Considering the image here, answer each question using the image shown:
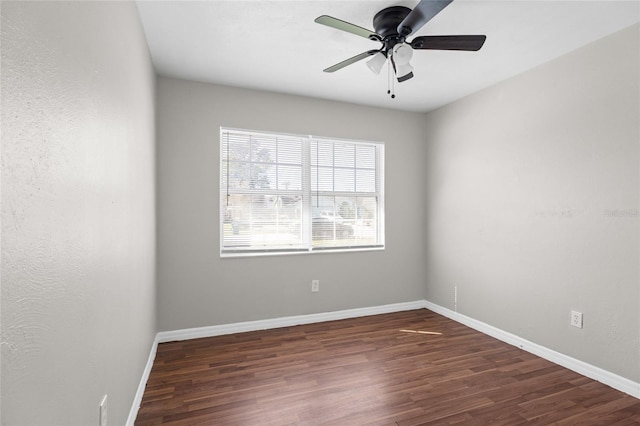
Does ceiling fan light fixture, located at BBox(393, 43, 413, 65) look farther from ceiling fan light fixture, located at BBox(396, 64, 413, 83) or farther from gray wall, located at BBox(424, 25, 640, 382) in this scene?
gray wall, located at BBox(424, 25, 640, 382)

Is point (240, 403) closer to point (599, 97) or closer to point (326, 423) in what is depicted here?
point (326, 423)

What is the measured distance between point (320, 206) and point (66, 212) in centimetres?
297

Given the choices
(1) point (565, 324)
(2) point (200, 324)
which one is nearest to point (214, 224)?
(2) point (200, 324)

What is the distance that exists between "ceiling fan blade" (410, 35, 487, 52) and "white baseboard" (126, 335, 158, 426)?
111 inches

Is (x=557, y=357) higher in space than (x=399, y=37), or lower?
lower

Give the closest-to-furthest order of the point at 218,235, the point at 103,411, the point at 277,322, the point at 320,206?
1. the point at 103,411
2. the point at 218,235
3. the point at 277,322
4. the point at 320,206

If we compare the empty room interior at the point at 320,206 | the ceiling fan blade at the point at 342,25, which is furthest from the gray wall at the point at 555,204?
the ceiling fan blade at the point at 342,25

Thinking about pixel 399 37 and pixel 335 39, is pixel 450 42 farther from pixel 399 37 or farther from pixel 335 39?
pixel 335 39

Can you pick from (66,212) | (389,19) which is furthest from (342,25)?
(66,212)

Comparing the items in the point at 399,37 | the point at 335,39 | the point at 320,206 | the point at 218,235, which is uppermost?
the point at 335,39

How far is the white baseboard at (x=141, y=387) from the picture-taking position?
1853mm

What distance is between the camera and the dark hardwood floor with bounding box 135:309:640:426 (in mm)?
1975

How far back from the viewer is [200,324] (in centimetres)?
323

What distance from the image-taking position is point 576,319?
2.58m
